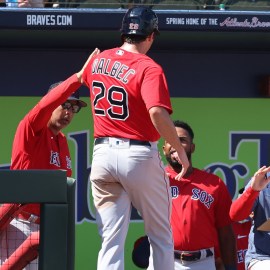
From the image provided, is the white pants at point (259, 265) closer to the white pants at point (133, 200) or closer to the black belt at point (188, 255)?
the black belt at point (188, 255)

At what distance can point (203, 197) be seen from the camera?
5.80m

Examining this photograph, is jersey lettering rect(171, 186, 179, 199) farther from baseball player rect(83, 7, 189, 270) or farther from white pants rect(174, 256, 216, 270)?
baseball player rect(83, 7, 189, 270)

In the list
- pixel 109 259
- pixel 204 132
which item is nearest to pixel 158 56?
pixel 204 132

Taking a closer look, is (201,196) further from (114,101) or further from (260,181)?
(114,101)

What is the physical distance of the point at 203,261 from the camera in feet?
18.7

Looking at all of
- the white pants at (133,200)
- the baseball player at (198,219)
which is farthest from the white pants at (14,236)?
the baseball player at (198,219)

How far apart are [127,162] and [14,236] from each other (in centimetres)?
115

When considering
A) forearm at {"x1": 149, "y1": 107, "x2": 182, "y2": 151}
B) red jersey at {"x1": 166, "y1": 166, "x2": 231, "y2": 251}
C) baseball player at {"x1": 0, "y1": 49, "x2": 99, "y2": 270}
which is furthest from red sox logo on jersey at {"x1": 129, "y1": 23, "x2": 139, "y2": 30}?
red jersey at {"x1": 166, "y1": 166, "x2": 231, "y2": 251}

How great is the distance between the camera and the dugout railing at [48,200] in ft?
8.77

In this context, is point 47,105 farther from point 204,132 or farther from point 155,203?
point 204,132

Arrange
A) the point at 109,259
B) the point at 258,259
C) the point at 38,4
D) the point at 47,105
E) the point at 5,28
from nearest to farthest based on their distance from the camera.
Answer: the point at 109,259
the point at 47,105
the point at 258,259
the point at 5,28
the point at 38,4

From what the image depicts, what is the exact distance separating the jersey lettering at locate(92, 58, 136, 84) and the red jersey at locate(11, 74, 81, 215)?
0.32 meters

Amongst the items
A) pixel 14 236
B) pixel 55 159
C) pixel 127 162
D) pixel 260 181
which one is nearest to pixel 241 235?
pixel 260 181

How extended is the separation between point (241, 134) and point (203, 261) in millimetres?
2143
